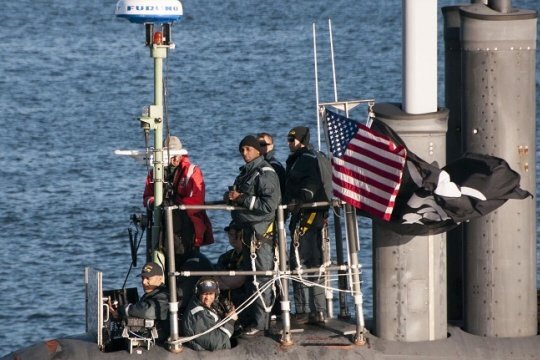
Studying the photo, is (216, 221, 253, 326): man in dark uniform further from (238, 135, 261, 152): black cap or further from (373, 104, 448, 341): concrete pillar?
(373, 104, 448, 341): concrete pillar

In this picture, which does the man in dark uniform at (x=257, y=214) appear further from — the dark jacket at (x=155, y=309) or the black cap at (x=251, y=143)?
the dark jacket at (x=155, y=309)

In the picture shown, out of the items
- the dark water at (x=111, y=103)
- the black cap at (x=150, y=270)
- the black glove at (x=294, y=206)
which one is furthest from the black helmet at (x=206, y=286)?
the dark water at (x=111, y=103)

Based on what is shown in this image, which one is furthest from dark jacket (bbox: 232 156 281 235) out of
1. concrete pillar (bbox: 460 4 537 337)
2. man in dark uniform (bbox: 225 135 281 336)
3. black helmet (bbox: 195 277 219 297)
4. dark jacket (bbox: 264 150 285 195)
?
concrete pillar (bbox: 460 4 537 337)

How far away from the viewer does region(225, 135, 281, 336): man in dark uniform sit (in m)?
18.0

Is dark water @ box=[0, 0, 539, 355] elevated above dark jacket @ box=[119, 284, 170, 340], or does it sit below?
above

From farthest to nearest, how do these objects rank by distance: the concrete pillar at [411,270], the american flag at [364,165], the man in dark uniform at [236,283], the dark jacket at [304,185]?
the man in dark uniform at [236,283]
the dark jacket at [304,185]
the concrete pillar at [411,270]
the american flag at [364,165]

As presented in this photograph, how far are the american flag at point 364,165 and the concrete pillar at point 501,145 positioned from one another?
3.63 feet

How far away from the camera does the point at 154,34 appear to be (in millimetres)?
18969

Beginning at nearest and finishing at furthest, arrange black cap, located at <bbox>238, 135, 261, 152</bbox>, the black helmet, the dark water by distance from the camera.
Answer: the black helmet, black cap, located at <bbox>238, 135, 261, 152</bbox>, the dark water

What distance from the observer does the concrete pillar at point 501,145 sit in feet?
59.1

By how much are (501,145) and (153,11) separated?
3.73m

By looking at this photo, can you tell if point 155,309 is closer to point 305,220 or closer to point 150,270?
point 150,270

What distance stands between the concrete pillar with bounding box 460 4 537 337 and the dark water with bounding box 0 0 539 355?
41.8ft

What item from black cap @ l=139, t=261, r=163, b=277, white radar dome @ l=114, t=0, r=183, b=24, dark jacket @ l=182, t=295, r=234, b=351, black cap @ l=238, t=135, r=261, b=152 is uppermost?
white radar dome @ l=114, t=0, r=183, b=24
